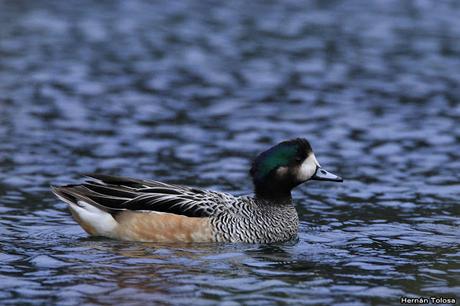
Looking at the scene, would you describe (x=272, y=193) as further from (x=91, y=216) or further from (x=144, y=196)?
(x=91, y=216)

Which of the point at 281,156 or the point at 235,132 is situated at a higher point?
the point at 281,156

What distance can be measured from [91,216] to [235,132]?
6217mm

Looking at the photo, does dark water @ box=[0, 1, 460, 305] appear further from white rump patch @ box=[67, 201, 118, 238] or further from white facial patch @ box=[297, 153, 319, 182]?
white facial patch @ box=[297, 153, 319, 182]

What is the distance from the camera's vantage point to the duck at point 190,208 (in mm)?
12570

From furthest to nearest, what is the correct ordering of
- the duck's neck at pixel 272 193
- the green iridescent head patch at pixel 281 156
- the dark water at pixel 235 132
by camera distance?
the duck's neck at pixel 272 193 < the green iridescent head patch at pixel 281 156 < the dark water at pixel 235 132

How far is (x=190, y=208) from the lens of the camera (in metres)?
12.6

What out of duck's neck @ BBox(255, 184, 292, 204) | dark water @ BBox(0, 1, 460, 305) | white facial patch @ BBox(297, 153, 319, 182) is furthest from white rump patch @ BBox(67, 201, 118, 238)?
white facial patch @ BBox(297, 153, 319, 182)

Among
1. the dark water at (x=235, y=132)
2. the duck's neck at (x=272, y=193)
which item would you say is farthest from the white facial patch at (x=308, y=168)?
the dark water at (x=235, y=132)

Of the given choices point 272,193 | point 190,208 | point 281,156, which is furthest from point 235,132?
point 190,208

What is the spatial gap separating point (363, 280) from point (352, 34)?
55.3 feet

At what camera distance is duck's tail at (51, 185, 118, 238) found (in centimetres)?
1262

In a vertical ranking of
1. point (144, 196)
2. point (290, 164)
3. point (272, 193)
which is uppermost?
point (290, 164)

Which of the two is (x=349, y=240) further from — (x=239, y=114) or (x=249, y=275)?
(x=239, y=114)

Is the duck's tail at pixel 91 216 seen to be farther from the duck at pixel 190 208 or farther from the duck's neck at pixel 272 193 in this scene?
the duck's neck at pixel 272 193
